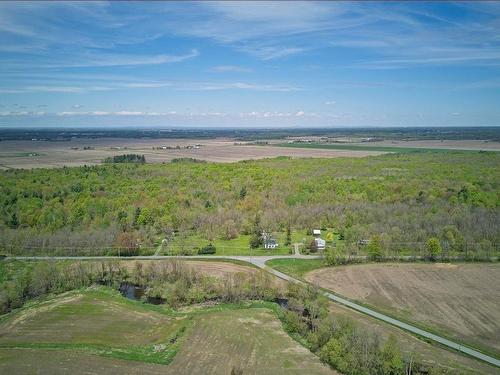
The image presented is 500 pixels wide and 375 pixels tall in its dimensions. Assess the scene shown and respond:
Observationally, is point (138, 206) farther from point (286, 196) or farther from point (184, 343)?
point (184, 343)

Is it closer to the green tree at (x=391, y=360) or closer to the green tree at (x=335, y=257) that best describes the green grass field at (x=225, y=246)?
the green tree at (x=335, y=257)

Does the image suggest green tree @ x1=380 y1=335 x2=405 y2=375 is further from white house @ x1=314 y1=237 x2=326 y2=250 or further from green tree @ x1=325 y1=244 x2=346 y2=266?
white house @ x1=314 y1=237 x2=326 y2=250

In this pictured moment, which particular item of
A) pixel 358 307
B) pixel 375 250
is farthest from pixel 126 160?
pixel 358 307

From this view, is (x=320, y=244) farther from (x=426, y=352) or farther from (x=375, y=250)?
(x=426, y=352)

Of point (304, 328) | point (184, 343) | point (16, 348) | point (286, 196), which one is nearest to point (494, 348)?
point (304, 328)

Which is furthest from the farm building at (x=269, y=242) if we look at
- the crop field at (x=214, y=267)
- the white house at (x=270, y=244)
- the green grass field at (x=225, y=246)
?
the crop field at (x=214, y=267)
